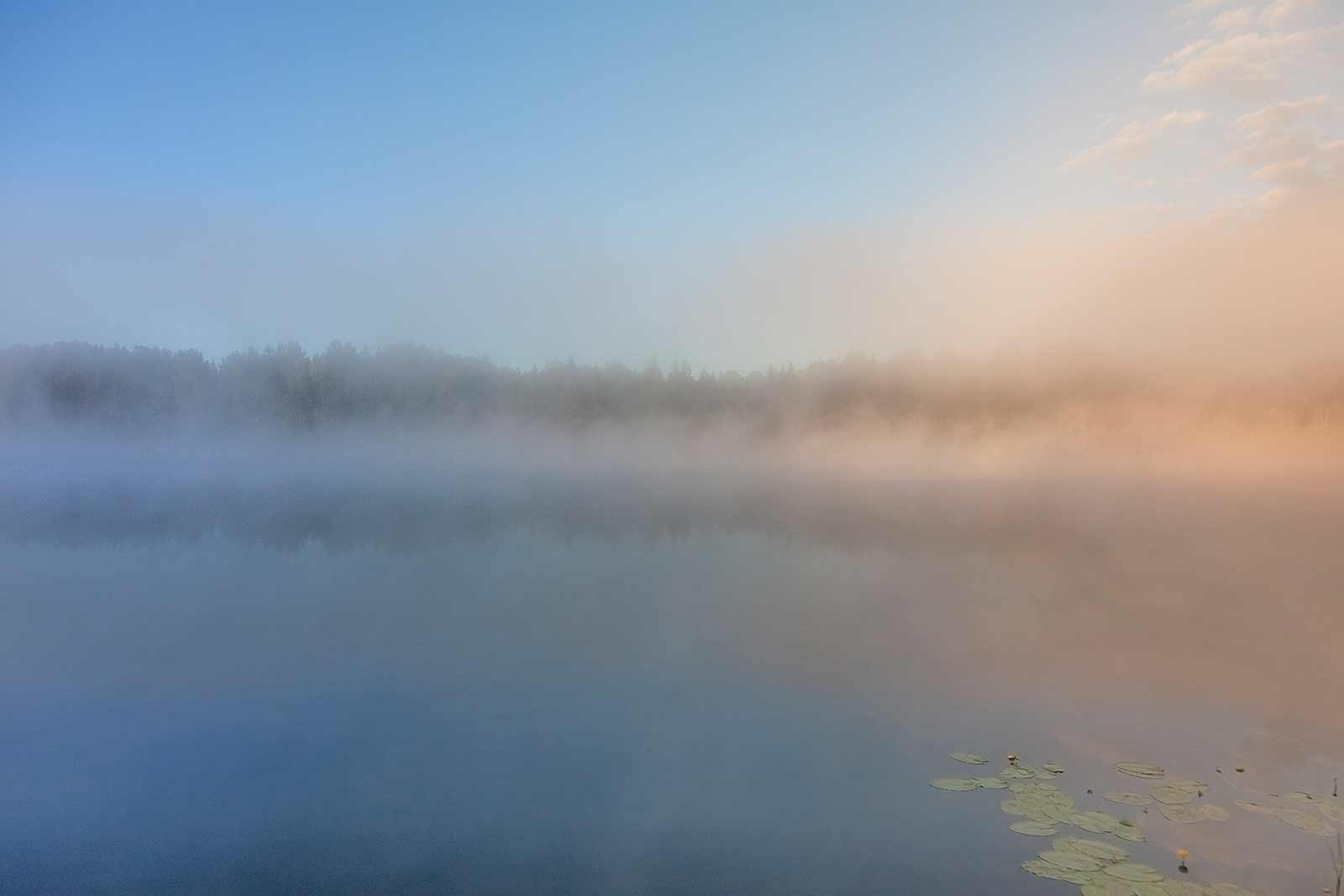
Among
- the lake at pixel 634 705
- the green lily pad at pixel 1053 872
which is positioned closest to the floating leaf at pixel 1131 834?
the lake at pixel 634 705

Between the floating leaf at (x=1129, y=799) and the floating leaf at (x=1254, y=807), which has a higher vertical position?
the floating leaf at (x=1129, y=799)

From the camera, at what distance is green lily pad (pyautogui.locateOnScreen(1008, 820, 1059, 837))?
6.33 metres

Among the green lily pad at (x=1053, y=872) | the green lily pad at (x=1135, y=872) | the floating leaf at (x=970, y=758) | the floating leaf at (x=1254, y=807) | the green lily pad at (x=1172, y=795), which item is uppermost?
the green lily pad at (x=1135, y=872)

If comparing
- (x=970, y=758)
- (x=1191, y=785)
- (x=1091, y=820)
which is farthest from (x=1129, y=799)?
(x=970, y=758)

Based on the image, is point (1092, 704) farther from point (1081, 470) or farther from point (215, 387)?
point (215, 387)

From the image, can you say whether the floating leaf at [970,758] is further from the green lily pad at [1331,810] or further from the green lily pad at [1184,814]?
the green lily pad at [1331,810]

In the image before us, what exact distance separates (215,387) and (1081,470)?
220ft

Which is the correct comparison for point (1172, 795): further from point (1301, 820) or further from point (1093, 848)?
point (1093, 848)

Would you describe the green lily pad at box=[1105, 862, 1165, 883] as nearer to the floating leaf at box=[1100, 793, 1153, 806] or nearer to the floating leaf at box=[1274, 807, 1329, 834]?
the floating leaf at box=[1100, 793, 1153, 806]

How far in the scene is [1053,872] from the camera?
5.75 m

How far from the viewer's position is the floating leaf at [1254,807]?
Answer: 22.1 feet

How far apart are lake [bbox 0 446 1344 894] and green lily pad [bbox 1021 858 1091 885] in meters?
0.07

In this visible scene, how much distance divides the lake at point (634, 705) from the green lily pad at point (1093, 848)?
0.90 ft

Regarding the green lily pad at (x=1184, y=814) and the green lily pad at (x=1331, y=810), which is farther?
the green lily pad at (x=1331, y=810)
